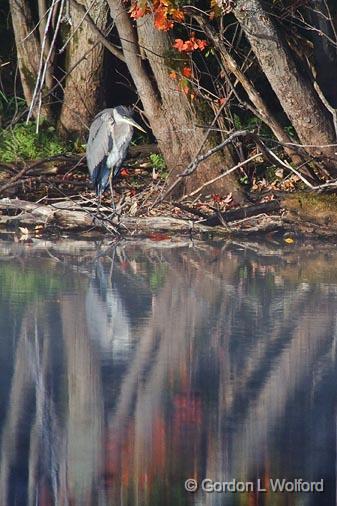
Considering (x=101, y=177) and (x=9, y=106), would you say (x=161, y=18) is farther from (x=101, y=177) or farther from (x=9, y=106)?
(x=9, y=106)

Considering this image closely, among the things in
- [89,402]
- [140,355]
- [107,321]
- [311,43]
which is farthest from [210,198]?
[89,402]

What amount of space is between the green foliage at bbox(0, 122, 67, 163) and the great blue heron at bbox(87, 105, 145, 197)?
1072 mm

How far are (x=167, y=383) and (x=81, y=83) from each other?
25.0 ft

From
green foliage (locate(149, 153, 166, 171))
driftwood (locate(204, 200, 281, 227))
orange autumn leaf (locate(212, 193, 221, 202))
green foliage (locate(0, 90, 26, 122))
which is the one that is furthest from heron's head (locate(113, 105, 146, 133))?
green foliage (locate(0, 90, 26, 122))

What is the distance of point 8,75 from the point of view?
13805mm

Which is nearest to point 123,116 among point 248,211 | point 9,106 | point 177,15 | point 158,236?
point 177,15

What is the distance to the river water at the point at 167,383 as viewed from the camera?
381cm

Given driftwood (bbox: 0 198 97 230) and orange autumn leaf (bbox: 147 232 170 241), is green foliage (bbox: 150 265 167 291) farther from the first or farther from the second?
driftwood (bbox: 0 198 97 230)

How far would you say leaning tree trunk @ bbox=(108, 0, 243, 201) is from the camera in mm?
10305

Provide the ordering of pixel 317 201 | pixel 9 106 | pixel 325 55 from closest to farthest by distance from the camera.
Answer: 1. pixel 317 201
2. pixel 325 55
3. pixel 9 106

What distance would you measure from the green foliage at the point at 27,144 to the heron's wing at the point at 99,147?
1.02 meters

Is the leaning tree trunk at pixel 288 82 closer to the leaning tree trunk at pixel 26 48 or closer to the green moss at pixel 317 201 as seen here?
the green moss at pixel 317 201

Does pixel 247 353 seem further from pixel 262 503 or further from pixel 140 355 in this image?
pixel 262 503

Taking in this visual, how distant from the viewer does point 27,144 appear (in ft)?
38.7
